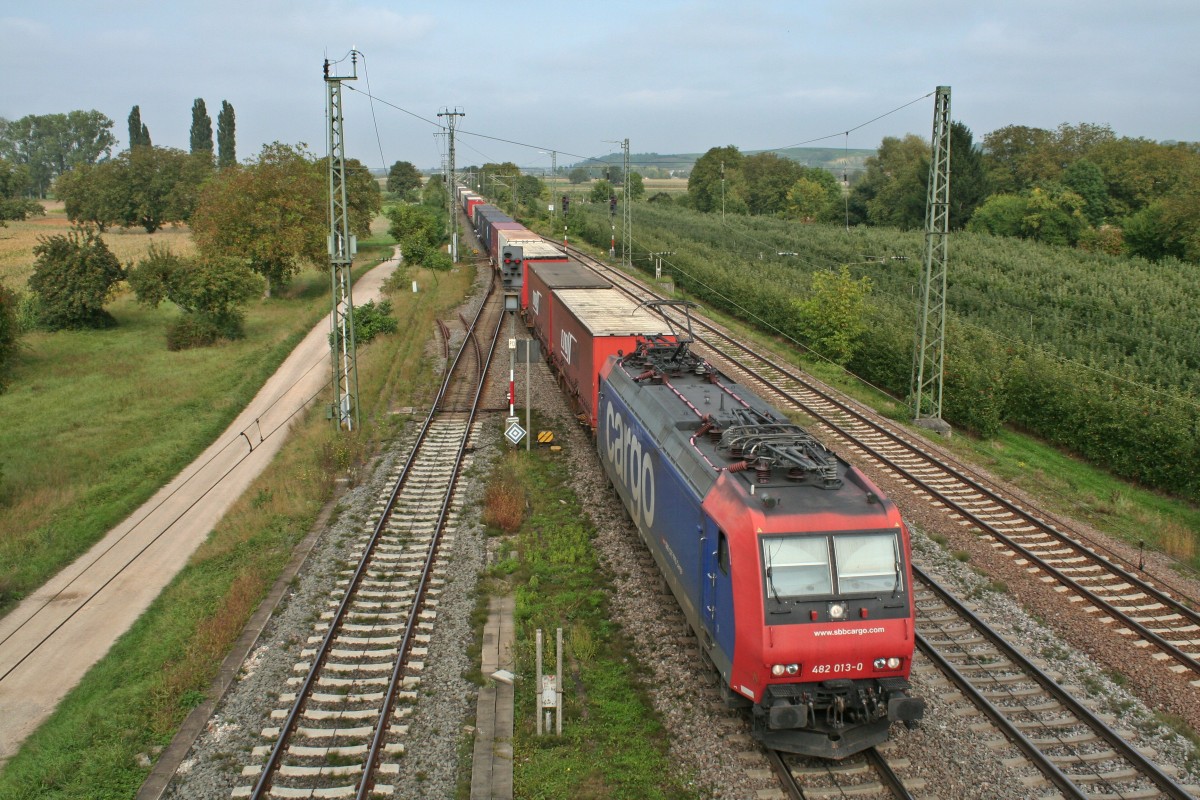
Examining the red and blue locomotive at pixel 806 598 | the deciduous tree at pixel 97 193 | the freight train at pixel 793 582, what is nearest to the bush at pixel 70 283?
the freight train at pixel 793 582

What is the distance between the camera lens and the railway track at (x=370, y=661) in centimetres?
998

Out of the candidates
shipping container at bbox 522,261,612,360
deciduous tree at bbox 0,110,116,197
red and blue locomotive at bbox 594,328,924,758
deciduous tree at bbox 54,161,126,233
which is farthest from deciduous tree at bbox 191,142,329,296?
deciduous tree at bbox 0,110,116,197

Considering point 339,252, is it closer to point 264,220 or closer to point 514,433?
point 514,433

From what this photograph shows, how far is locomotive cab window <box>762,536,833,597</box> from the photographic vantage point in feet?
30.5

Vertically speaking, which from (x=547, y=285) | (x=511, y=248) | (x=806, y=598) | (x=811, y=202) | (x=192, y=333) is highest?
(x=811, y=202)

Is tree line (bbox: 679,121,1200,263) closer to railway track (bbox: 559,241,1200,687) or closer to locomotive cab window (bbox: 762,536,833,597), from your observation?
railway track (bbox: 559,241,1200,687)

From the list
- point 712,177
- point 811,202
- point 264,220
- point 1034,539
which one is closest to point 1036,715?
point 1034,539

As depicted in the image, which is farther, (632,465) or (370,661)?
(632,465)

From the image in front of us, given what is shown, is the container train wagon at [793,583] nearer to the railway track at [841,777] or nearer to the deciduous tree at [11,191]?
the railway track at [841,777]

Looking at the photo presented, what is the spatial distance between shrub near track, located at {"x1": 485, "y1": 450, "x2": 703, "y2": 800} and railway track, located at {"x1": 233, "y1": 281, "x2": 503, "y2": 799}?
4.77 feet

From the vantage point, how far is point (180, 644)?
13375 millimetres

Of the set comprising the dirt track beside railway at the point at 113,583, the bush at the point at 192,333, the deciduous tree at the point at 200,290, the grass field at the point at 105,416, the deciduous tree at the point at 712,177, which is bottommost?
the dirt track beside railway at the point at 113,583

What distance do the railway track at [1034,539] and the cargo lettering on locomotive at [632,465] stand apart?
7191mm

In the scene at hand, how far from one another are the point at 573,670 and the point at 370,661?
306cm
